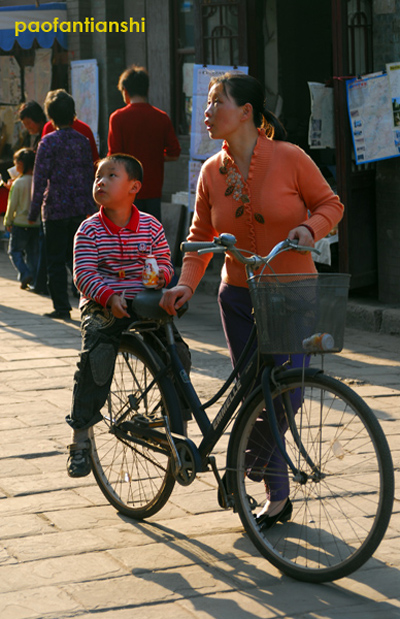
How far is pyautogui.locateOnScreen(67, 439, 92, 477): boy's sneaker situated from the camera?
182 inches

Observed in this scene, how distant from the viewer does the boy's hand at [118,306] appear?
4297 millimetres

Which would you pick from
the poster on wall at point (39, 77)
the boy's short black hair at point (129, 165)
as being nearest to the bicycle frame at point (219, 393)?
the boy's short black hair at point (129, 165)

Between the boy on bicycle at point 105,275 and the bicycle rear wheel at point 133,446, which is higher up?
the boy on bicycle at point 105,275

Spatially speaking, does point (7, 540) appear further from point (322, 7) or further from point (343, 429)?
point (322, 7)

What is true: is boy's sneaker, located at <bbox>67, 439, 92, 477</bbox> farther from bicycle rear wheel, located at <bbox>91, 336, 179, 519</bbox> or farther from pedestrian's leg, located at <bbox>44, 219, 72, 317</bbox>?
pedestrian's leg, located at <bbox>44, 219, 72, 317</bbox>

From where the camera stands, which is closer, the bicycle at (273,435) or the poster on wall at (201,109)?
the bicycle at (273,435)

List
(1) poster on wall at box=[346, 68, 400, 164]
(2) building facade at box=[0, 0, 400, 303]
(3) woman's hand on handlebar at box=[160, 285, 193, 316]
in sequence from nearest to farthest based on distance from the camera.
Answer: (3) woman's hand on handlebar at box=[160, 285, 193, 316], (1) poster on wall at box=[346, 68, 400, 164], (2) building facade at box=[0, 0, 400, 303]

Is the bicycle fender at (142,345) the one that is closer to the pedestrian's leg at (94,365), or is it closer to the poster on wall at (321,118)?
the pedestrian's leg at (94,365)

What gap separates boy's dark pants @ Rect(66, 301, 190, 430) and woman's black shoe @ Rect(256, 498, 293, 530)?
66 centimetres

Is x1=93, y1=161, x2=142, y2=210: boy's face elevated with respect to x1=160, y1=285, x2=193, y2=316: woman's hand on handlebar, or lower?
elevated

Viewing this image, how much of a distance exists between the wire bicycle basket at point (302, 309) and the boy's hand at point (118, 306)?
0.77m

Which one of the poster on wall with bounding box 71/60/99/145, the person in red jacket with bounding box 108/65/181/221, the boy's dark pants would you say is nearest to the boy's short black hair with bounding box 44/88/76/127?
the person in red jacket with bounding box 108/65/181/221

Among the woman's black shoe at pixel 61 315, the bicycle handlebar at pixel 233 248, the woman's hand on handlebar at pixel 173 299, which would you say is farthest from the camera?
the woman's black shoe at pixel 61 315

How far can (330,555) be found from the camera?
13.2 ft
